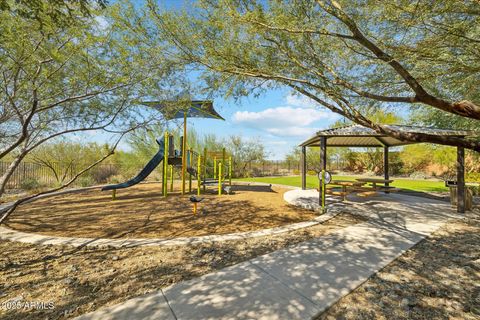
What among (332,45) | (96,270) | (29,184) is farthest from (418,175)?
(29,184)

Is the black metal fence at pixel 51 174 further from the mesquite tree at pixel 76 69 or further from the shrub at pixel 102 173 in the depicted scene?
the mesquite tree at pixel 76 69

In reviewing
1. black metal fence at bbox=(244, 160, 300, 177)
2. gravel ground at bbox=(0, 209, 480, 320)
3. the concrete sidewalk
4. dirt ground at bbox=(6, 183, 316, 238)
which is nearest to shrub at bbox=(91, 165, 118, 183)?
dirt ground at bbox=(6, 183, 316, 238)

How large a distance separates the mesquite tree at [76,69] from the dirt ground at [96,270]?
127 centimetres

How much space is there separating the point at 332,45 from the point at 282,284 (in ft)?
14.6

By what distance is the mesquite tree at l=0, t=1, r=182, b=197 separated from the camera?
2.75 m

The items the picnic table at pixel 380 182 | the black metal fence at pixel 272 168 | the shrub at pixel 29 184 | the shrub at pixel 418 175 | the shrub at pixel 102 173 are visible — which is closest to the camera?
the picnic table at pixel 380 182

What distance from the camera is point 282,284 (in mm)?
2387

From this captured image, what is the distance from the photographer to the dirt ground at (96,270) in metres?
2.13

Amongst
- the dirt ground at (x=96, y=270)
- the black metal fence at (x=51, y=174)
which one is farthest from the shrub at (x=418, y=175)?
the black metal fence at (x=51, y=174)

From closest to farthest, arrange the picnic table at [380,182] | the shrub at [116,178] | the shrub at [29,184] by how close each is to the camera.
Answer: the picnic table at [380,182]
the shrub at [29,184]
the shrub at [116,178]

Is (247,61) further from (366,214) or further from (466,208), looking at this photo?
(466,208)

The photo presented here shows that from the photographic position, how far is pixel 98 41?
11.1 feet

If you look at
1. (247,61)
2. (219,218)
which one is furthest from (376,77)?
(219,218)

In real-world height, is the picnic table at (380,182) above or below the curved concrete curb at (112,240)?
above
